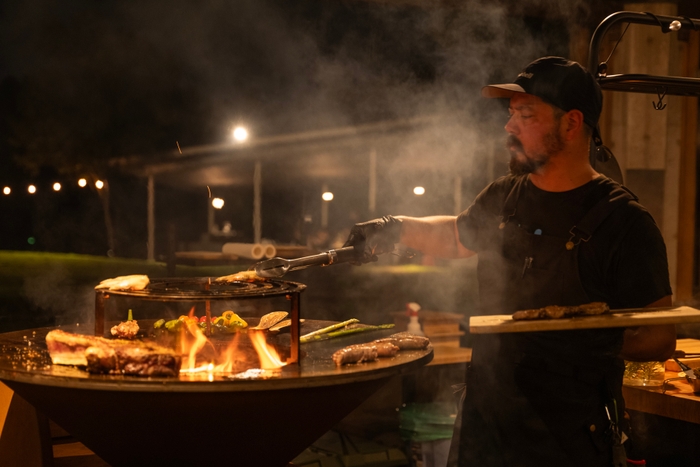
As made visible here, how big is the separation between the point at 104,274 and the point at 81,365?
7.33 feet

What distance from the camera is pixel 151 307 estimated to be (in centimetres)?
441

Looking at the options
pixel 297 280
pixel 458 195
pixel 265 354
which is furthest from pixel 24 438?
pixel 458 195

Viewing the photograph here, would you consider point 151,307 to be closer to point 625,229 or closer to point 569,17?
point 625,229

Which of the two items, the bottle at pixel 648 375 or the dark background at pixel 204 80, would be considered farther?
the dark background at pixel 204 80

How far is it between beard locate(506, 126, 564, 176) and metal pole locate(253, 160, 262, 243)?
276cm

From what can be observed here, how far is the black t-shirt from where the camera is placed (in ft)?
7.93

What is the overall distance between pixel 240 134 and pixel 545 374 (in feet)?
10.8

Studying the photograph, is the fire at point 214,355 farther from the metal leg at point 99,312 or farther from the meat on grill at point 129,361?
the metal leg at point 99,312

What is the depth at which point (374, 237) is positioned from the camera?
125 inches

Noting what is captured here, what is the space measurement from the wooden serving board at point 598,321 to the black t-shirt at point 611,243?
0.20 meters

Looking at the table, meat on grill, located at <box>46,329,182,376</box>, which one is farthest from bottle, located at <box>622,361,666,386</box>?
meat on grill, located at <box>46,329,182,376</box>

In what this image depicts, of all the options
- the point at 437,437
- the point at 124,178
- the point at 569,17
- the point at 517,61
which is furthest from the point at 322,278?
the point at 569,17

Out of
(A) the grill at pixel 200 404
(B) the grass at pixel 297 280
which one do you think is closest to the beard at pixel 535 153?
(A) the grill at pixel 200 404

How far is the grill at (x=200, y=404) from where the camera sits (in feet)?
6.50
